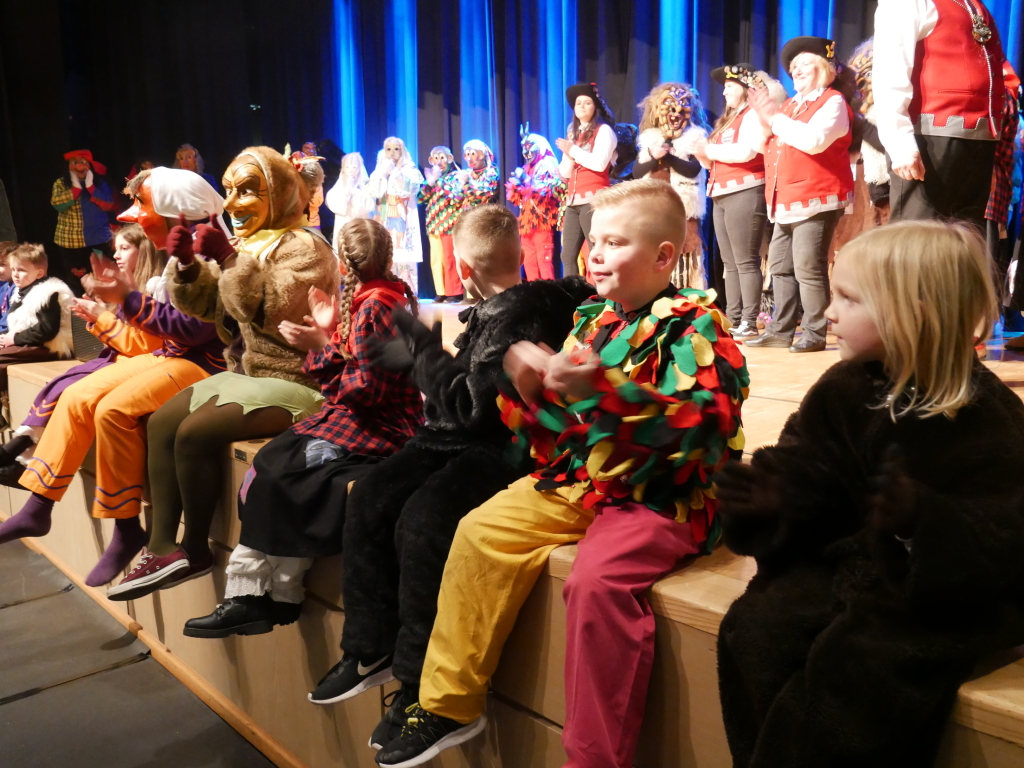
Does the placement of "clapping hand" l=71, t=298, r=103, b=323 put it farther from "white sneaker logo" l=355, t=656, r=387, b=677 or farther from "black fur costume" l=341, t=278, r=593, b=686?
"white sneaker logo" l=355, t=656, r=387, b=677

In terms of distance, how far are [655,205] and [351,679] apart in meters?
1.05

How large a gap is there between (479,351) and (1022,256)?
292cm

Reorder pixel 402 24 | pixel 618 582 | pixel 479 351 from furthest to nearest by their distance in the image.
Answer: pixel 402 24
pixel 479 351
pixel 618 582

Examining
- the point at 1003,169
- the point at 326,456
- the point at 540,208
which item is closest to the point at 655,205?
the point at 326,456

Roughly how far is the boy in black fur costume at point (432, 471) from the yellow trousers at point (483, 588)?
0.29 ft

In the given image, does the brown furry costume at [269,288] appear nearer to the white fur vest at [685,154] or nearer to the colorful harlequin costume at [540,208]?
the white fur vest at [685,154]

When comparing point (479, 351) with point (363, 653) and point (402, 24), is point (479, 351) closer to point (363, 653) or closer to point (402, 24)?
point (363, 653)

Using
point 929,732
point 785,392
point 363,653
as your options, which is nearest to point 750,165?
point 785,392

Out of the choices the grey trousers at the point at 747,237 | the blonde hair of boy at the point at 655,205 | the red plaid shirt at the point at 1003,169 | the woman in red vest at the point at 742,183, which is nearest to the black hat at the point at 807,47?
the woman in red vest at the point at 742,183

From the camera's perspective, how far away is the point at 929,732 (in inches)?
36.9

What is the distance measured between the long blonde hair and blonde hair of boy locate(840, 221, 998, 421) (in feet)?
8.19

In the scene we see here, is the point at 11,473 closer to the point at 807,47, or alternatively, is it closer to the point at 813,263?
the point at 813,263

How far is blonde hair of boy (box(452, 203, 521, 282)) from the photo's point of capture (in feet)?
5.57

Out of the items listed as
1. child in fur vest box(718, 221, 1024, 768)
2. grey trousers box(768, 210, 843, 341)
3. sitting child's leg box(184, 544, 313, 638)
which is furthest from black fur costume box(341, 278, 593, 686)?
grey trousers box(768, 210, 843, 341)
